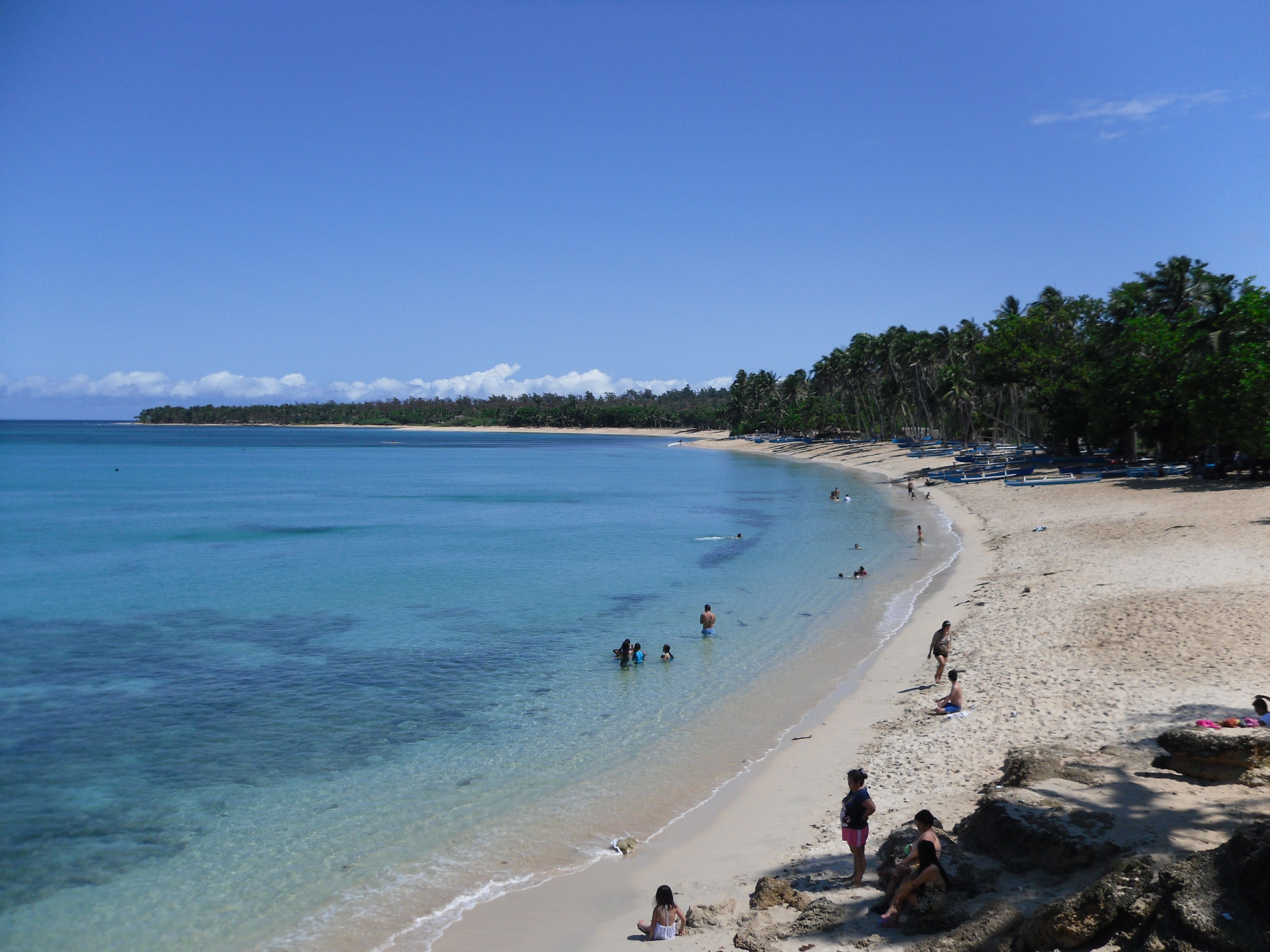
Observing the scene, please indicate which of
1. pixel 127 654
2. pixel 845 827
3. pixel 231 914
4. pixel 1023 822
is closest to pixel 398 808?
pixel 231 914

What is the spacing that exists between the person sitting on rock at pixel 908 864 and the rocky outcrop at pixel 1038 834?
0.65m

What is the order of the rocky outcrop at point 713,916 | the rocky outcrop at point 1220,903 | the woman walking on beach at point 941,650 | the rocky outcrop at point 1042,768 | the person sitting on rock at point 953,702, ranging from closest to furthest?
the rocky outcrop at point 1220,903, the rocky outcrop at point 713,916, the rocky outcrop at point 1042,768, the person sitting on rock at point 953,702, the woman walking on beach at point 941,650

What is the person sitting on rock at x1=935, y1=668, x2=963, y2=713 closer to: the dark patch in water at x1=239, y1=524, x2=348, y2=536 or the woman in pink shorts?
the woman in pink shorts

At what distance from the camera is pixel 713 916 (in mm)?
8953

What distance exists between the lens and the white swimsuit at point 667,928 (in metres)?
8.63

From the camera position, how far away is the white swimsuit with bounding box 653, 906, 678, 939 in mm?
8633

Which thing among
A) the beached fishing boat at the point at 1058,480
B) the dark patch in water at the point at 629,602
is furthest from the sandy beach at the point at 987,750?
the beached fishing boat at the point at 1058,480

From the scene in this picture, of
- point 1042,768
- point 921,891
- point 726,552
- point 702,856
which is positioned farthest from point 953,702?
point 726,552

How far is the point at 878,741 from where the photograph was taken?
1395 cm

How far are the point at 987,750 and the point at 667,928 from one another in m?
6.54

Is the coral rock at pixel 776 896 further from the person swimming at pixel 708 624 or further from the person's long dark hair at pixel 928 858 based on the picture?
the person swimming at pixel 708 624

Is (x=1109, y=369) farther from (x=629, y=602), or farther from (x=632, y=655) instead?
(x=632, y=655)

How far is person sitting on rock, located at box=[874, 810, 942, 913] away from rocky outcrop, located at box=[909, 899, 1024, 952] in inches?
29.2

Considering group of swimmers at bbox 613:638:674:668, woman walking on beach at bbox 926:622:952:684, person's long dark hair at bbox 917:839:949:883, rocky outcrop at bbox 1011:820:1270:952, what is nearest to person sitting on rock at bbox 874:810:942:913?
person's long dark hair at bbox 917:839:949:883
